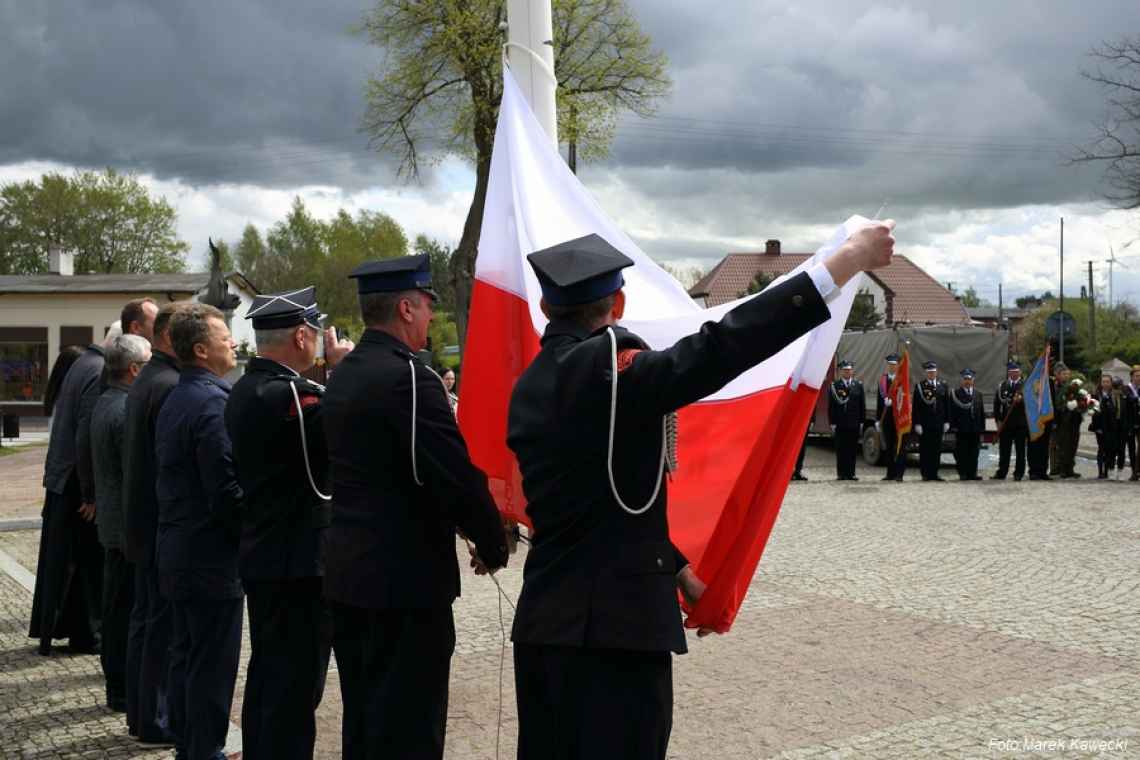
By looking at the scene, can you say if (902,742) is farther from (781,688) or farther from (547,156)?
(547,156)

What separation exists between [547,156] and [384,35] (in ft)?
76.2

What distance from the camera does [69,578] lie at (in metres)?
7.06

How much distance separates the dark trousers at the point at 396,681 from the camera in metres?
3.33

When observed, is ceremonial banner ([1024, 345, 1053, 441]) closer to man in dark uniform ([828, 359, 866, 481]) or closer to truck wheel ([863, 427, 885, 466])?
man in dark uniform ([828, 359, 866, 481])

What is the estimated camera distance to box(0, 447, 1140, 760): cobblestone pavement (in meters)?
5.11

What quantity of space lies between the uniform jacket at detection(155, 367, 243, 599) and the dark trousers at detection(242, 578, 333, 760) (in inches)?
19.9

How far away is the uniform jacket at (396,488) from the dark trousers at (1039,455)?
16.8 metres

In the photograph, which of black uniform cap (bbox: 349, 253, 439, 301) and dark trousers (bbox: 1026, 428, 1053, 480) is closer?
black uniform cap (bbox: 349, 253, 439, 301)

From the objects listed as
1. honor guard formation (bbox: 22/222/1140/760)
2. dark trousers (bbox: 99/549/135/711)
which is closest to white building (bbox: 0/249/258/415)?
dark trousers (bbox: 99/549/135/711)

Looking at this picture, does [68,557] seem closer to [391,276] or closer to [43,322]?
[391,276]

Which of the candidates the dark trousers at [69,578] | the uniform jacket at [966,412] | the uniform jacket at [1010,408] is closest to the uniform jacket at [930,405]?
the uniform jacket at [966,412]

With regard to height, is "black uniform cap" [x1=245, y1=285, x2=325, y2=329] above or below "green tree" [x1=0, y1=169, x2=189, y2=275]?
below

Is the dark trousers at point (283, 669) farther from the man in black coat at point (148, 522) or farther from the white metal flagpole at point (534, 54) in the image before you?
the white metal flagpole at point (534, 54)

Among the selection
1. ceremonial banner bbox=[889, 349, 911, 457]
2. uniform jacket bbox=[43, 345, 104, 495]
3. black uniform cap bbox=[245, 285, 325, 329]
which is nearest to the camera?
black uniform cap bbox=[245, 285, 325, 329]
